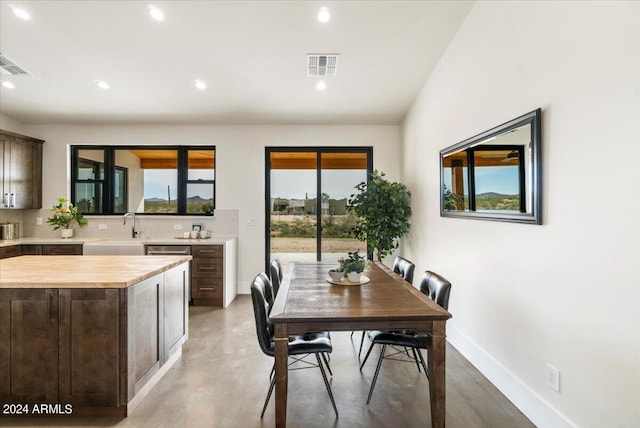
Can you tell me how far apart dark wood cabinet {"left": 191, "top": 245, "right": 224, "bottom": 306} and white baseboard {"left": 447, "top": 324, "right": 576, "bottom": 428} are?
3165 mm

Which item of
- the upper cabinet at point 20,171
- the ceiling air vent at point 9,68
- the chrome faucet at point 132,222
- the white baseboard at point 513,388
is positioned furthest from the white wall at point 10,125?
the white baseboard at point 513,388

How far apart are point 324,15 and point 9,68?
12.3 ft

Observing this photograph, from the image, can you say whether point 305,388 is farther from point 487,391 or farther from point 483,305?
point 483,305

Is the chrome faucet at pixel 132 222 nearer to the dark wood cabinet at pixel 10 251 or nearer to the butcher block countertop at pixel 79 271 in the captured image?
the dark wood cabinet at pixel 10 251

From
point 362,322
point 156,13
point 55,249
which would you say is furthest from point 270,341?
point 55,249

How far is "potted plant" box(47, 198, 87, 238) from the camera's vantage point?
484 centimetres

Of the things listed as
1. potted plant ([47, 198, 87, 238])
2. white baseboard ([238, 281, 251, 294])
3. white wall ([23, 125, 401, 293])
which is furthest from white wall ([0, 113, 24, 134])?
white baseboard ([238, 281, 251, 294])

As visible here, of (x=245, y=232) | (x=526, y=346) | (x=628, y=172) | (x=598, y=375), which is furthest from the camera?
(x=245, y=232)

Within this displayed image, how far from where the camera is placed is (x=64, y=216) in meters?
4.86

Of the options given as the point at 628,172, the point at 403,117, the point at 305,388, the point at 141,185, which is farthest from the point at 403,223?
the point at 141,185

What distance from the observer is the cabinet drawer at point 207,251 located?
4.53 metres

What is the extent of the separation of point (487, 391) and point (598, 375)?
0.96 m

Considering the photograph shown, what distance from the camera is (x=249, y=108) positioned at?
15.3ft

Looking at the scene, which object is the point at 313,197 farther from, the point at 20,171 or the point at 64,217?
the point at 20,171
